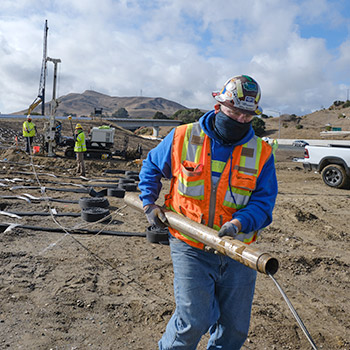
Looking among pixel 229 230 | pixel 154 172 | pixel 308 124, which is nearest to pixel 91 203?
pixel 154 172

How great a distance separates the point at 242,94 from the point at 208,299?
1421 mm

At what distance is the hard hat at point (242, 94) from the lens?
2434mm

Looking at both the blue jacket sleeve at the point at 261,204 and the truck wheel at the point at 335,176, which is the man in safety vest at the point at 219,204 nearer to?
the blue jacket sleeve at the point at 261,204

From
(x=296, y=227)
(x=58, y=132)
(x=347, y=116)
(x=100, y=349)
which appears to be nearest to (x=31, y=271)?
(x=100, y=349)

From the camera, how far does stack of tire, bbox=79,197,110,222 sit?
22.9 ft

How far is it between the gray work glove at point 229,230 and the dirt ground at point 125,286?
1.51 metres

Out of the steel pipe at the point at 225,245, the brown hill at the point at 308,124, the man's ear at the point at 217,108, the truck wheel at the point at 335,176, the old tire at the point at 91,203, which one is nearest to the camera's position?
the steel pipe at the point at 225,245

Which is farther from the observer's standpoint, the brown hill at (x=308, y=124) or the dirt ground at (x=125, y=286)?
the brown hill at (x=308, y=124)

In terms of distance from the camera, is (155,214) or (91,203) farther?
(91,203)

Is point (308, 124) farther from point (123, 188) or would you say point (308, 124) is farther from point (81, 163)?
point (123, 188)

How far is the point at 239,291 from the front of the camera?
2447mm

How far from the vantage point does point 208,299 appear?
238 centimetres

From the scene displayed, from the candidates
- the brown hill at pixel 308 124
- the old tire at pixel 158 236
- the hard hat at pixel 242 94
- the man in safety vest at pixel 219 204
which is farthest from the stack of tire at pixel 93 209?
the brown hill at pixel 308 124

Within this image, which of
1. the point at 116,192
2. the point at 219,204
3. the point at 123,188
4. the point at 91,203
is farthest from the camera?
the point at 123,188
